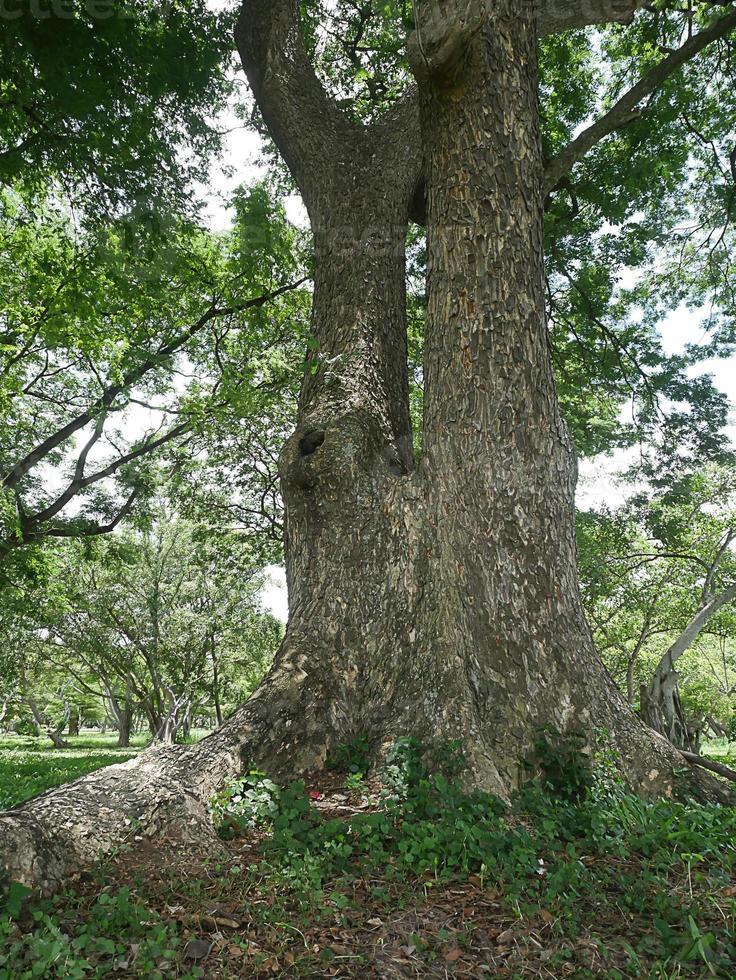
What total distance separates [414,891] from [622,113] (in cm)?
705

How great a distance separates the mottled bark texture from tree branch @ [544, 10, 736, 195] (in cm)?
124

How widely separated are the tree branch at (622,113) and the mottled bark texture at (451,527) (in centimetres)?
124

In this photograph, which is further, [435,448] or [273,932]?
[435,448]

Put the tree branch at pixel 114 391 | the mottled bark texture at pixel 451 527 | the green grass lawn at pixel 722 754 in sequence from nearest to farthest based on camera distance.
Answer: the mottled bark texture at pixel 451 527
the green grass lawn at pixel 722 754
the tree branch at pixel 114 391

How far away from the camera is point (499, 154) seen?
181 inches

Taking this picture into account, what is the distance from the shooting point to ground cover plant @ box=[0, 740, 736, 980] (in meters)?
2.24

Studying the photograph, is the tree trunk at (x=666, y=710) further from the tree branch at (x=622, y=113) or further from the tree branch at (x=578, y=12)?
the tree branch at (x=578, y=12)

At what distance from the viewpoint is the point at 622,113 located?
20.5 ft

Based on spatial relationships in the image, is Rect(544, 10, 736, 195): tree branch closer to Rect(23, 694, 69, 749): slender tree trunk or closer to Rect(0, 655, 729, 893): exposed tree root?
Rect(0, 655, 729, 893): exposed tree root

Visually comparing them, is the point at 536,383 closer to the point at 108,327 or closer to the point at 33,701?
the point at 108,327

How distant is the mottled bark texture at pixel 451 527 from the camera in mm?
3770

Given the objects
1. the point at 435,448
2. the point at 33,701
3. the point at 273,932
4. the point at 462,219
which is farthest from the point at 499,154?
the point at 33,701

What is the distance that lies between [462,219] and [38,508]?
488 inches

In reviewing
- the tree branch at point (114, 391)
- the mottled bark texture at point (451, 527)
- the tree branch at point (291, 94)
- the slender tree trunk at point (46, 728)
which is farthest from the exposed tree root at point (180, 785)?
the slender tree trunk at point (46, 728)
